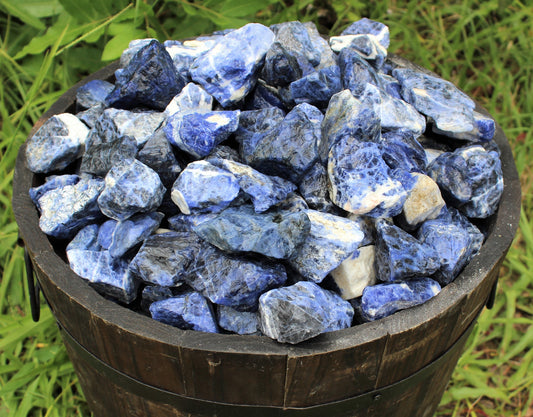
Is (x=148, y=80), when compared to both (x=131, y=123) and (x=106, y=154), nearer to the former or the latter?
(x=131, y=123)

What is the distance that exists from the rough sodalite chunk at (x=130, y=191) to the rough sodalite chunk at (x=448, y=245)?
2.14 ft

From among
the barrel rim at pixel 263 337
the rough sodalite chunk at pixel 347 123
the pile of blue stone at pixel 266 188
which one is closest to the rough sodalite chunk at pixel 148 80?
the pile of blue stone at pixel 266 188

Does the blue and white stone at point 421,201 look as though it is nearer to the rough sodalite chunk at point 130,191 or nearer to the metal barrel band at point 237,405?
the metal barrel band at point 237,405

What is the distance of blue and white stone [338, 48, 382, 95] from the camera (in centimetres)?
154

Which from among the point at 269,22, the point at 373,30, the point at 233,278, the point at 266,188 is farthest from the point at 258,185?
the point at 269,22

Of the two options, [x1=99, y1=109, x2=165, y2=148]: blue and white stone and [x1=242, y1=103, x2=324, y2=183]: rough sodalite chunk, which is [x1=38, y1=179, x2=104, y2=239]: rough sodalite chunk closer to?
[x1=99, y1=109, x2=165, y2=148]: blue and white stone

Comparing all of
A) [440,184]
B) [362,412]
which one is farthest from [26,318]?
[440,184]

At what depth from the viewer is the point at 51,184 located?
1456 mm

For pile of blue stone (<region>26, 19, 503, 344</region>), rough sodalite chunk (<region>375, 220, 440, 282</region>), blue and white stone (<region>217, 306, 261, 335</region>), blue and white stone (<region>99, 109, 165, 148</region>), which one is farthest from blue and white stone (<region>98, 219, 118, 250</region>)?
rough sodalite chunk (<region>375, 220, 440, 282</region>)

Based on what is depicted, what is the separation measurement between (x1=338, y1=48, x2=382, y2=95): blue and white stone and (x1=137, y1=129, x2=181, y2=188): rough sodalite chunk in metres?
0.53

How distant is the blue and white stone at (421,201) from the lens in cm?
137

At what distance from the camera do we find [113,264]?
1.30 meters

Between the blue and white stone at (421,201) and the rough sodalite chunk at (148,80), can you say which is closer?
the blue and white stone at (421,201)

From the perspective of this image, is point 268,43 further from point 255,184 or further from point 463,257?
point 463,257
